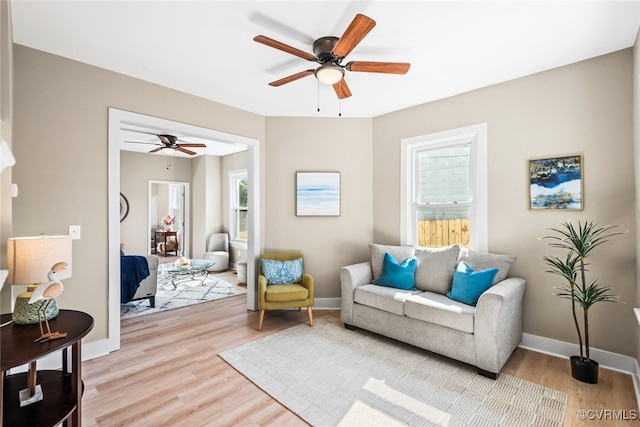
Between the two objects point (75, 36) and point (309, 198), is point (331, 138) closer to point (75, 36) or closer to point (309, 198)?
point (309, 198)

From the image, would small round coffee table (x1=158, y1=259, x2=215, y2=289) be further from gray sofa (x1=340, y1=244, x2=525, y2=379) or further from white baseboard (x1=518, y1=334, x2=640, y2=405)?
white baseboard (x1=518, y1=334, x2=640, y2=405)

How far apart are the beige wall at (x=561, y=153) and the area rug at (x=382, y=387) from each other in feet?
2.99

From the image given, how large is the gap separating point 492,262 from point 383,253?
3.89 ft

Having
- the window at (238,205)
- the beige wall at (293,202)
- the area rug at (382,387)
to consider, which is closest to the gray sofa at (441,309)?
the area rug at (382,387)

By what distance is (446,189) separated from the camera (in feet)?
12.5

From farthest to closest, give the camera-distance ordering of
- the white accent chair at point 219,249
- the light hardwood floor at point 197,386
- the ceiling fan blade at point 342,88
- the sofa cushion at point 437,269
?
the white accent chair at point 219,249 < the sofa cushion at point 437,269 < the ceiling fan blade at point 342,88 < the light hardwood floor at point 197,386

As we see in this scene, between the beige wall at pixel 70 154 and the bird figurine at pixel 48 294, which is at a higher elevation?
the beige wall at pixel 70 154

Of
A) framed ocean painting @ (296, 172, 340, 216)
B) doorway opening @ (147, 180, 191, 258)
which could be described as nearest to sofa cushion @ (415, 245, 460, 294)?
framed ocean painting @ (296, 172, 340, 216)

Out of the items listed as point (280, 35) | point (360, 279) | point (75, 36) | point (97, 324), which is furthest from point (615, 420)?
point (75, 36)

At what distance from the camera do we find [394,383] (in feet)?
8.02

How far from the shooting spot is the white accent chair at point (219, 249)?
684cm

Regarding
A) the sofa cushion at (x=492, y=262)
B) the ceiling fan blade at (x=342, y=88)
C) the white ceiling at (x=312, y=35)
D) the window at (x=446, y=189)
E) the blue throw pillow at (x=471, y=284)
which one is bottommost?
the blue throw pillow at (x=471, y=284)

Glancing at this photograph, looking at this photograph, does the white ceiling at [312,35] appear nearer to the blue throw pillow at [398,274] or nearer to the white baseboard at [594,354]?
the blue throw pillow at [398,274]

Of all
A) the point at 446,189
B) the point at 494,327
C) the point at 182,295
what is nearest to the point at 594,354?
the point at 494,327
